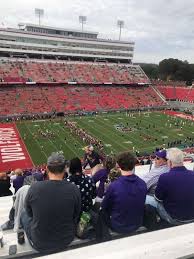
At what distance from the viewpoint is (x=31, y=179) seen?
605 centimetres

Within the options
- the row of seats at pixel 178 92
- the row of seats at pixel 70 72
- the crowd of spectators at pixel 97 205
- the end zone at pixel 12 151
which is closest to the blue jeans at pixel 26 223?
the crowd of spectators at pixel 97 205

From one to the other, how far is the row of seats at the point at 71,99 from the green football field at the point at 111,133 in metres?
4.96

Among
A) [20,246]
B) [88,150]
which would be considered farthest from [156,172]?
[88,150]

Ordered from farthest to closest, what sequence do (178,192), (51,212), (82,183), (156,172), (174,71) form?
1. (174,71)
2. (156,172)
3. (82,183)
4. (178,192)
5. (51,212)

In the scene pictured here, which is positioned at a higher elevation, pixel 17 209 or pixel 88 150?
pixel 17 209

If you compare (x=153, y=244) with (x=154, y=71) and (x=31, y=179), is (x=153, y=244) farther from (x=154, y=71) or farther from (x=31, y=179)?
(x=154, y=71)

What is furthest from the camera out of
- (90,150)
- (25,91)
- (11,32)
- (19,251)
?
(11,32)

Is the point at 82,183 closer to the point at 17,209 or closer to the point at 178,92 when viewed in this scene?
the point at 17,209

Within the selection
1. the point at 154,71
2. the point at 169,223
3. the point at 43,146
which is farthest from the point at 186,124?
the point at 154,71

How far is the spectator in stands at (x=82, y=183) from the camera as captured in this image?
4785 mm

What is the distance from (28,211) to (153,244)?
1532mm

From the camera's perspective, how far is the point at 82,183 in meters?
4.82

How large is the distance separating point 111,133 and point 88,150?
3215 cm

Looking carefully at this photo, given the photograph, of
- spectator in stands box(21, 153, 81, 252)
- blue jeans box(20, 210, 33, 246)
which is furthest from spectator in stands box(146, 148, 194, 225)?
blue jeans box(20, 210, 33, 246)
